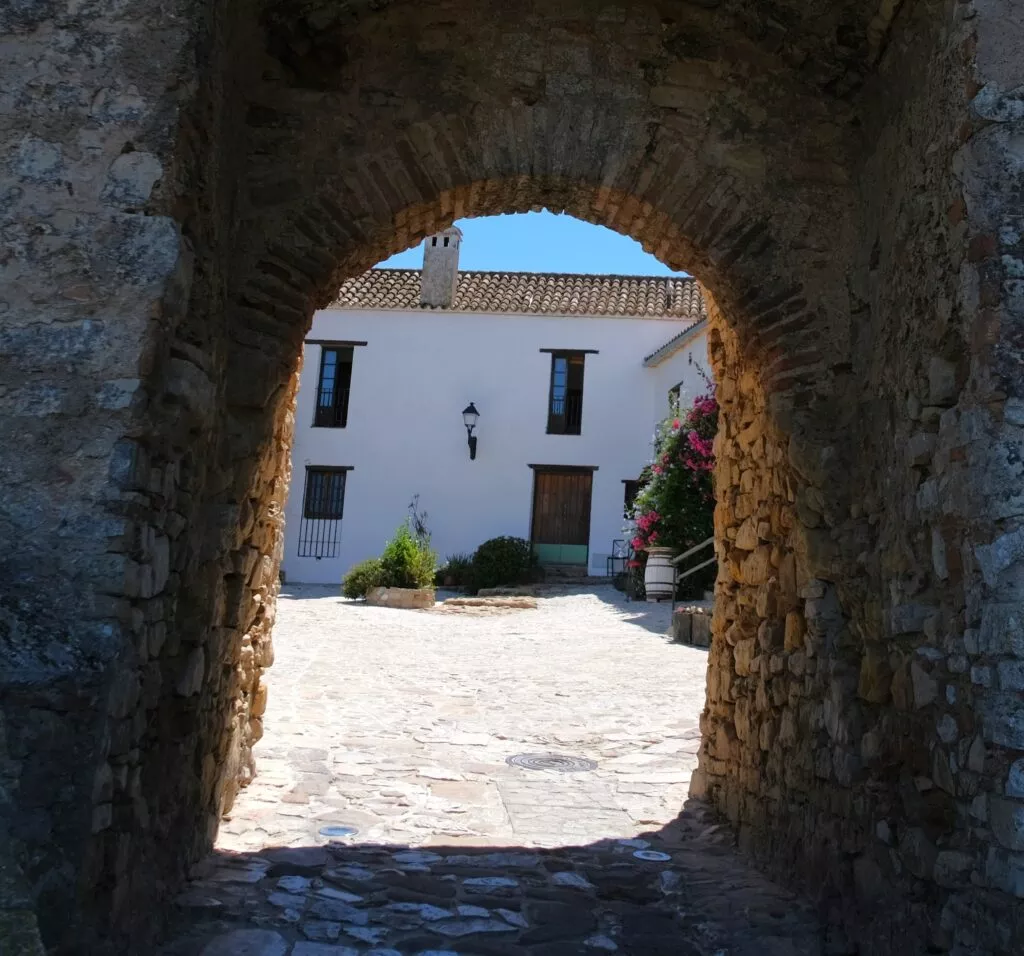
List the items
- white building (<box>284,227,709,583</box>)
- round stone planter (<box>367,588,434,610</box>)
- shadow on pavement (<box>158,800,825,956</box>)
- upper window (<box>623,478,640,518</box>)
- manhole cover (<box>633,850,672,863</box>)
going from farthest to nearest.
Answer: white building (<box>284,227,709,583</box>) → upper window (<box>623,478,640,518</box>) → round stone planter (<box>367,588,434,610</box>) → manhole cover (<box>633,850,672,863</box>) → shadow on pavement (<box>158,800,825,956</box>)

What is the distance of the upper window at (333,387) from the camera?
59.9 ft

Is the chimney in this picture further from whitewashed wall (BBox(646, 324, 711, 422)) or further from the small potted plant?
the small potted plant

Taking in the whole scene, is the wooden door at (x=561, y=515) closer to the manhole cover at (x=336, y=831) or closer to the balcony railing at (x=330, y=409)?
the balcony railing at (x=330, y=409)

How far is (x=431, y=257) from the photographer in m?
18.7

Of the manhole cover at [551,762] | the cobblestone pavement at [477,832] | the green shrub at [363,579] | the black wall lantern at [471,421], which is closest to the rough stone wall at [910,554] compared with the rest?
the cobblestone pavement at [477,832]

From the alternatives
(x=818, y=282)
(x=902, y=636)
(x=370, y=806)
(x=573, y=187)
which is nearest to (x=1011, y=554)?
(x=902, y=636)

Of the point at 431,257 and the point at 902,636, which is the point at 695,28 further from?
the point at 431,257

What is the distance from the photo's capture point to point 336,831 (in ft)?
12.5

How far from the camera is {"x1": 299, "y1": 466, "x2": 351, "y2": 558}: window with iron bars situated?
1752 centimetres

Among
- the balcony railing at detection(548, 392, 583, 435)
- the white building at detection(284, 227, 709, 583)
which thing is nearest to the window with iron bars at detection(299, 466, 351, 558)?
the white building at detection(284, 227, 709, 583)

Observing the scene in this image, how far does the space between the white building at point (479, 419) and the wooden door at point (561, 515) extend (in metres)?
0.02

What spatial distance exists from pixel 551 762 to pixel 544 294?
1453 centimetres

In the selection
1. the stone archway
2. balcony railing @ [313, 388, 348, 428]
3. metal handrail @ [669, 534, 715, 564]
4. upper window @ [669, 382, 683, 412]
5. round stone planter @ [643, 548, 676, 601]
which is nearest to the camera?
the stone archway

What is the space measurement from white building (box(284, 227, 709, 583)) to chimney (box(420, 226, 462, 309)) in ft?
0.18
